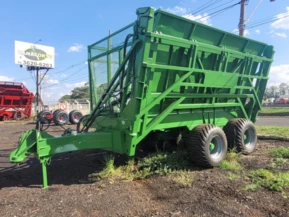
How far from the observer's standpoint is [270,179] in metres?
4.17

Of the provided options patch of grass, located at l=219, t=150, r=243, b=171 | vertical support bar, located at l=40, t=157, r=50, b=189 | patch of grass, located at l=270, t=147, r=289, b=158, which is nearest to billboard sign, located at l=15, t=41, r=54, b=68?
vertical support bar, located at l=40, t=157, r=50, b=189

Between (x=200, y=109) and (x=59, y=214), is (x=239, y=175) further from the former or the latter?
(x=59, y=214)

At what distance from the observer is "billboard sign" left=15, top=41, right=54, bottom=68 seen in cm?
3092

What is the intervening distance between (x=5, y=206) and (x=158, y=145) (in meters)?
3.32

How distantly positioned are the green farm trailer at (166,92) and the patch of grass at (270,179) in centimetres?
74

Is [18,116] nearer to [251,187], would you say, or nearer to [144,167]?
[144,167]

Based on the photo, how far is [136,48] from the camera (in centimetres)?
455

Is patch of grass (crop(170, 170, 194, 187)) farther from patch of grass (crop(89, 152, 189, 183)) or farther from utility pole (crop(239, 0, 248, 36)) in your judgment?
utility pole (crop(239, 0, 248, 36))

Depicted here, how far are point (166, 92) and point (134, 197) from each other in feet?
6.08

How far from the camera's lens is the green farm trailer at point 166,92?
4.39 m

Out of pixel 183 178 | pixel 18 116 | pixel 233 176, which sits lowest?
pixel 18 116

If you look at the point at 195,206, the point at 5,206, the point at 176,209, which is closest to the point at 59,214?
the point at 5,206

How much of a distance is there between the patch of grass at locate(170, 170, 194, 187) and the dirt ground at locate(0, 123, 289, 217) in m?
0.06

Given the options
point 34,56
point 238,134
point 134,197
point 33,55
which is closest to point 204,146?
point 238,134
